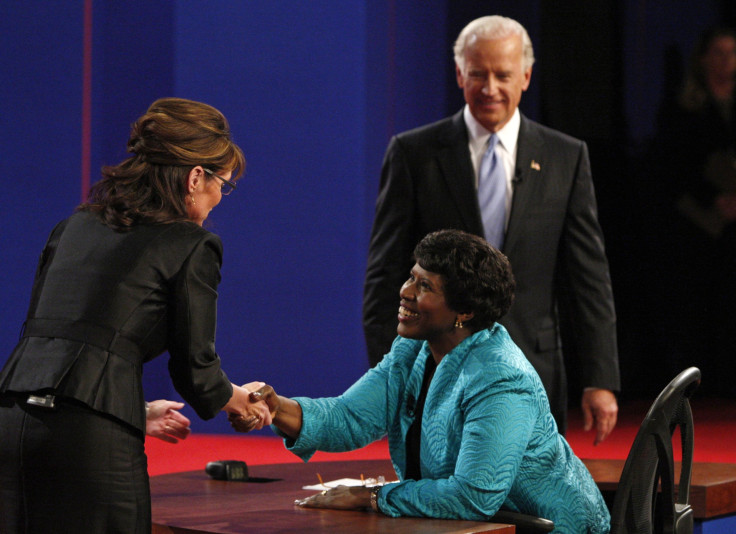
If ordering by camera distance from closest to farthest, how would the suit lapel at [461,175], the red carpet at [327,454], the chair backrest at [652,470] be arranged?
1. the chair backrest at [652,470]
2. the suit lapel at [461,175]
3. the red carpet at [327,454]

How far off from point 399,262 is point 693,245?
15.0 feet

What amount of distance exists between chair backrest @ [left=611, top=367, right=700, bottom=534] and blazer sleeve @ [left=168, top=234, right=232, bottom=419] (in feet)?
Result: 2.33

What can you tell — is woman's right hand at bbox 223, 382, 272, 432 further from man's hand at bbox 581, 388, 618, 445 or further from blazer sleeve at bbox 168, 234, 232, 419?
man's hand at bbox 581, 388, 618, 445

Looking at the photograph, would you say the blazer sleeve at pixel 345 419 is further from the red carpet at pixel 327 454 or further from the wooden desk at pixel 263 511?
the red carpet at pixel 327 454

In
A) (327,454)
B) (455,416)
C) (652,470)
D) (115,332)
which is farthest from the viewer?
(327,454)

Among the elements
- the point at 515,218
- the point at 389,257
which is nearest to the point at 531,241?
the point at 515,218

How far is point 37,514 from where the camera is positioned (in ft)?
6.00

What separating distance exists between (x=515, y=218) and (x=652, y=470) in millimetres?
1105

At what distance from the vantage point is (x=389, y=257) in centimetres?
301

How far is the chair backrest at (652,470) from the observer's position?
1929 millimetres

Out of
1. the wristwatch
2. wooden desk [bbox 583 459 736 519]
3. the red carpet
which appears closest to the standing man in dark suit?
wooden desk [bbox 583 459 736 519]

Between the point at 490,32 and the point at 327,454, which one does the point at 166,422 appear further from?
the point at 327,454

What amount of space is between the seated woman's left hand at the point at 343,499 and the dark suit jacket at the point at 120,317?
27 cm

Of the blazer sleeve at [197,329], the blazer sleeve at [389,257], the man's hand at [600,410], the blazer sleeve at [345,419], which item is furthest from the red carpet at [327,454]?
the blazer sleeve at [197,329]
